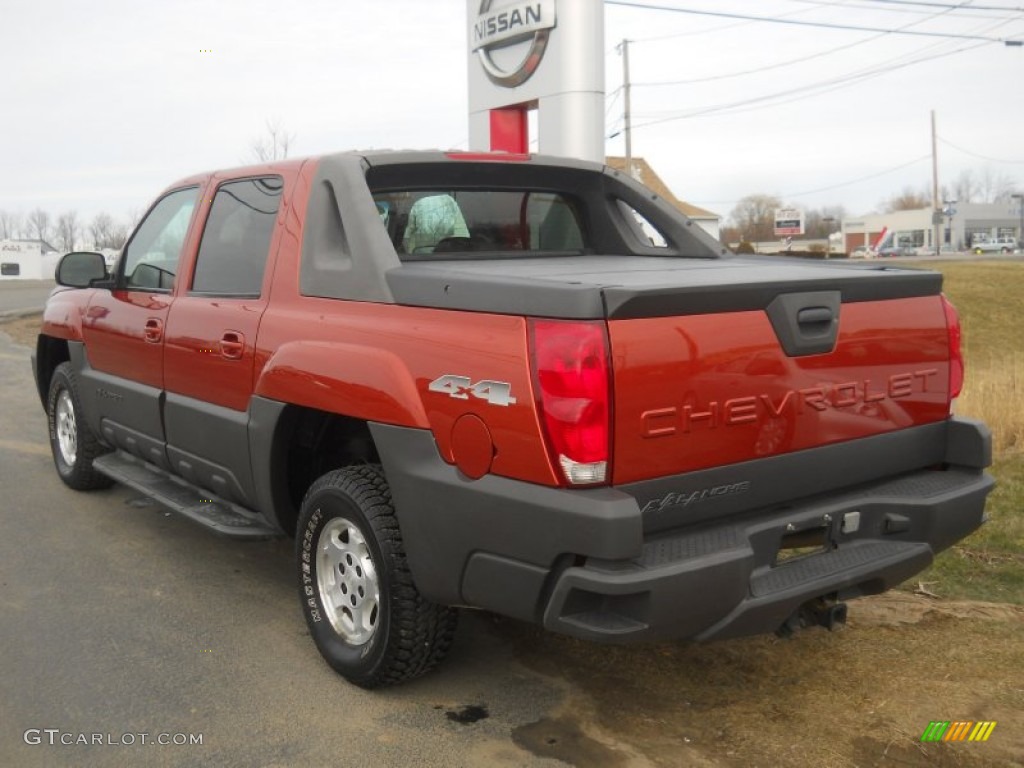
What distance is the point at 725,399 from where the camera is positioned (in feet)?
9.71

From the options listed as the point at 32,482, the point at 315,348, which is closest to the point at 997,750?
the point at 315,348

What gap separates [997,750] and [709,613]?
116 cm

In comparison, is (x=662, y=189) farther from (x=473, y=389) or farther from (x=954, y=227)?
(x=954, y=227)

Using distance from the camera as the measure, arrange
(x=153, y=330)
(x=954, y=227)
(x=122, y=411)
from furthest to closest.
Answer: (x=954, y=227), (x=122, y=411), (x=153, y=330)

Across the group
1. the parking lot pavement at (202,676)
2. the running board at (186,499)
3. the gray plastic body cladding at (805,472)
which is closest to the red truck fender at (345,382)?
the running board at (186,499)

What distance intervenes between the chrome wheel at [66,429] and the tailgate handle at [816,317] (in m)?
4.82

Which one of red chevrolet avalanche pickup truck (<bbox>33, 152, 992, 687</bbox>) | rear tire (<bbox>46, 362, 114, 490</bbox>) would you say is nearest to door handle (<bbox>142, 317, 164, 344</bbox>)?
red chevrolet avalanche pickup truck (<bbox>33, 152, 992, 687</bbox>)

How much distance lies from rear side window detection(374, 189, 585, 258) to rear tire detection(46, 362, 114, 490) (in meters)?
2.95

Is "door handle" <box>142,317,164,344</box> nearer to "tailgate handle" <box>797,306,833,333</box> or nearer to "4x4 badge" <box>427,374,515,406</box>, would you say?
"4x4 badge" <box>427,374,515,406</box>

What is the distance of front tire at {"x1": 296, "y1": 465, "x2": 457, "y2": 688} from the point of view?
3359mm

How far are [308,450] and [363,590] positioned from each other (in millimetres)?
786

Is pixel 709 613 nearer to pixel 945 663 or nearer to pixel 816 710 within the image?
pixel 816 710

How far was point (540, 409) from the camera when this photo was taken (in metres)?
2.78
